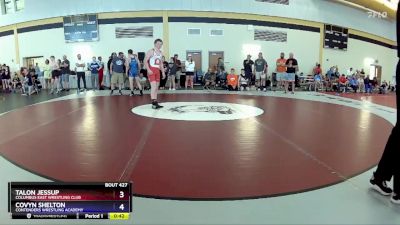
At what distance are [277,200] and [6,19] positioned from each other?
19689mm

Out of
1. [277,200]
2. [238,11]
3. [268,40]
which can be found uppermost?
[238,11]

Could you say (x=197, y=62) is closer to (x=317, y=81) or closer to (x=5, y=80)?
(x=317, y=81)

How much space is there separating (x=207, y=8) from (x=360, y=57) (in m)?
10.6

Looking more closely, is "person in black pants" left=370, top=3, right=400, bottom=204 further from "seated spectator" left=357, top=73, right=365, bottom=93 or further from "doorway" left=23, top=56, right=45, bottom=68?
"doorway" left=23, top=56, right=45, bottom=68

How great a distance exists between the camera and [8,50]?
56.3 feet

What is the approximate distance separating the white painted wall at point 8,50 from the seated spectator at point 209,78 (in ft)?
37.1

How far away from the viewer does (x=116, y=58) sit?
10.1m

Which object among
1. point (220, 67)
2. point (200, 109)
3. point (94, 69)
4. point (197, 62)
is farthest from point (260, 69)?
point (94, 69)

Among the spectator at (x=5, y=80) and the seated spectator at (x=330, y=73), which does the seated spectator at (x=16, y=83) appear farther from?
the seated spectator at (x=330, y=73)

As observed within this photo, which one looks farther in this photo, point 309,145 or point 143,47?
point 143,47

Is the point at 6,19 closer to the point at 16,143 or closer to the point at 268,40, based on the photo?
the point at 268,40

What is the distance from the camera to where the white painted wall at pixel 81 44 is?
14.3m

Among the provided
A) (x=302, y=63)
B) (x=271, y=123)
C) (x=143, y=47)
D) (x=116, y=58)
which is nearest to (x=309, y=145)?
(x=271, y=123)
